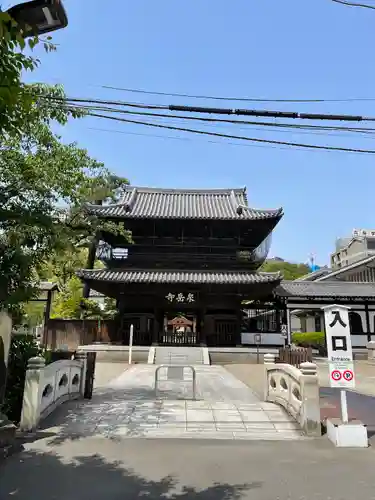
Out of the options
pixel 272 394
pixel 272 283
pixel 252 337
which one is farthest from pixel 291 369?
pixel 252 337

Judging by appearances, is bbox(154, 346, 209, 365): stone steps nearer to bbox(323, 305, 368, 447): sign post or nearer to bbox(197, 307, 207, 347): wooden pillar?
bbox(197, 307, 207, 347): wooden pillar

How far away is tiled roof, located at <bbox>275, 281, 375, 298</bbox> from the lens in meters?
26.8

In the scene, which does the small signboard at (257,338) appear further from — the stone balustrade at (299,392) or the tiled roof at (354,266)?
the tiled roof at (354,266)

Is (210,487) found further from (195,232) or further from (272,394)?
(195,232)

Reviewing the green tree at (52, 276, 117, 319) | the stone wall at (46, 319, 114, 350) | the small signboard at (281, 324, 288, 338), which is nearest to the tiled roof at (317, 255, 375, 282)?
the small signboard at (281, 324, 288, 338)

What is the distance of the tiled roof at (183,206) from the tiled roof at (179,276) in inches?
145

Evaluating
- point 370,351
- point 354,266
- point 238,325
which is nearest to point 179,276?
point 238,325

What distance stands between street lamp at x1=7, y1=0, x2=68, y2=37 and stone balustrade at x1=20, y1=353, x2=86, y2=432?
5.80 metres

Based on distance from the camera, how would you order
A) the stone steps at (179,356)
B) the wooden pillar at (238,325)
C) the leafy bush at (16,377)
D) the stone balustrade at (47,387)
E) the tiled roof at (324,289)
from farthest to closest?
the tiled roof at (324,289)
the wooden pillar at (238,325)
the stone steps at (179,356)
the leafy bush at (16,377)
the stone balustrade at (47,387)

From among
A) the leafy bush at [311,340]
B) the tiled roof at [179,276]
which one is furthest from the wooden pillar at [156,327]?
the leafy bush at [311,340]

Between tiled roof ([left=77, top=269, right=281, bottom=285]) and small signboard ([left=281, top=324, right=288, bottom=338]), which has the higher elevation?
tiled roof ([left=77, top=269, right=281, bottom=285])

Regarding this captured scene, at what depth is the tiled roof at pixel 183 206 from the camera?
25.7m

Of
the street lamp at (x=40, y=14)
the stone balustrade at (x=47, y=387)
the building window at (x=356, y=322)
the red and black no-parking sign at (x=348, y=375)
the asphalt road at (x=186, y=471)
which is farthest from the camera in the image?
the building window at (x=356, y=322)

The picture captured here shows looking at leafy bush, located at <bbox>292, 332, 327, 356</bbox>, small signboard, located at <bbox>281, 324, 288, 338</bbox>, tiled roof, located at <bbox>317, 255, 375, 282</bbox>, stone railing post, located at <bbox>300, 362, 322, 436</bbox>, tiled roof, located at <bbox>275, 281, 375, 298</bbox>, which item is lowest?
stone railing post, located at <bbox>300, 362, 322, 436</bbox>
